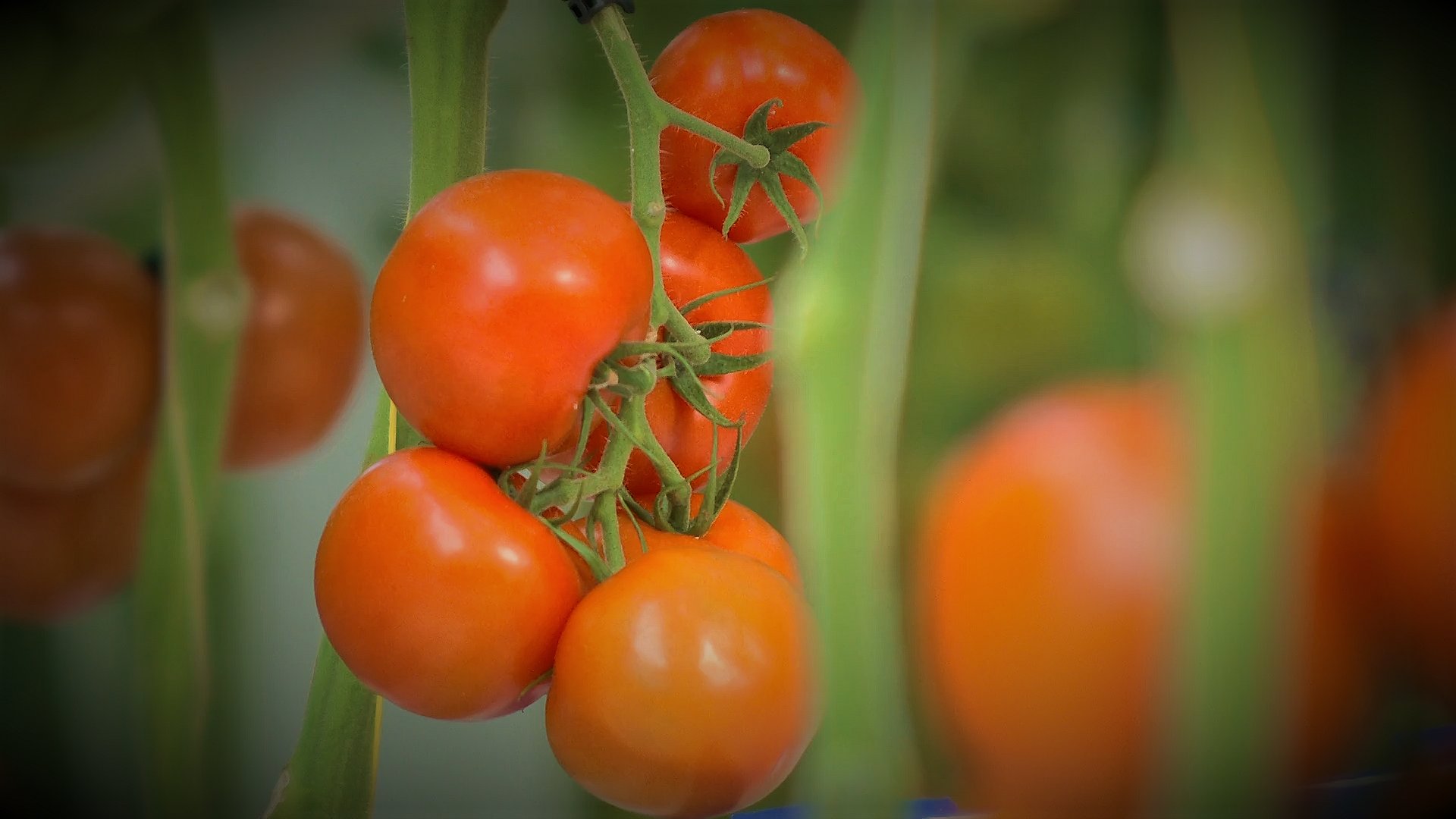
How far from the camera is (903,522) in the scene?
33 centimetres

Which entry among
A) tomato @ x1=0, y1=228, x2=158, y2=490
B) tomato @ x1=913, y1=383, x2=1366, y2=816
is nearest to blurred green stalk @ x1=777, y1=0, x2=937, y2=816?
tomato @ x1=913, y1=383, x2=1366, y2=816

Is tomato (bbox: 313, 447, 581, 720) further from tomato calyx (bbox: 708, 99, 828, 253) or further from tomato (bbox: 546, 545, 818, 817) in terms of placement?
tomato calyx (bbox: 708, 99, 828, 253)

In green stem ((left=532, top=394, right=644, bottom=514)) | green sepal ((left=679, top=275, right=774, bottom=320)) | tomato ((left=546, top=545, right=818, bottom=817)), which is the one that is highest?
green sepal ((left=679, top=275, right=774, bottom=320))

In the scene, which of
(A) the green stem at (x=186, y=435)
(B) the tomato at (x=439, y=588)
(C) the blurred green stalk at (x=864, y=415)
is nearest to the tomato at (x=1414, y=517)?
(C) the blurred green stalk at (x=864, y=415)

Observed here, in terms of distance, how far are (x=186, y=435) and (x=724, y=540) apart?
19 cm

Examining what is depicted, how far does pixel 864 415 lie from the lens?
0.33m

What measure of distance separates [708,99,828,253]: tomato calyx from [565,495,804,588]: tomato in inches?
4.0

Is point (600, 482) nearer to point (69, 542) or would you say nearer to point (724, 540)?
point (724, 540)

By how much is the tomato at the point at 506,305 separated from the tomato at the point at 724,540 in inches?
2.1

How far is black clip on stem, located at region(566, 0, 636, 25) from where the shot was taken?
1.40ft

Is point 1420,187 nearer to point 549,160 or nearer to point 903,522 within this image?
point 903,522

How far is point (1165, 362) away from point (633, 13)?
247 millimetres

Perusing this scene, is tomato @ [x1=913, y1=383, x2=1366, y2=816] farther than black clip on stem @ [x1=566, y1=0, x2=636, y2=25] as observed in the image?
No

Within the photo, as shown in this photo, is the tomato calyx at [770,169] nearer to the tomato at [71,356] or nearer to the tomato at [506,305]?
the tomato at [506,305]
